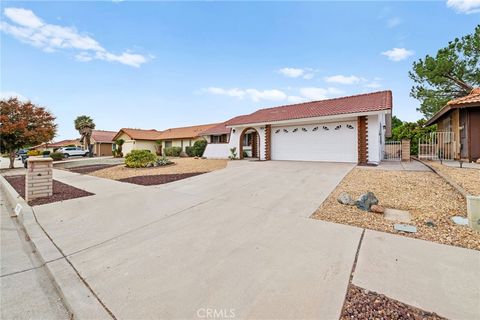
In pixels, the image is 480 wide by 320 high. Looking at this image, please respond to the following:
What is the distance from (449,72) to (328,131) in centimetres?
1354

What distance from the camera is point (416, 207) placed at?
4.73 meters

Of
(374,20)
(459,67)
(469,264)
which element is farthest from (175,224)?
(459,67)

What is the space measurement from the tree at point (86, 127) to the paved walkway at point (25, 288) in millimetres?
37369

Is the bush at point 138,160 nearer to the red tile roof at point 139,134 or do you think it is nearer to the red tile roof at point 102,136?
the red tile roof at point 139,134

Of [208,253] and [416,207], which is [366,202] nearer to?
[416,207]

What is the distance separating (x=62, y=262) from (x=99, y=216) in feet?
6.92

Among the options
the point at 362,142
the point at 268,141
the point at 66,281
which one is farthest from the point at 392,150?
the point at 66,281

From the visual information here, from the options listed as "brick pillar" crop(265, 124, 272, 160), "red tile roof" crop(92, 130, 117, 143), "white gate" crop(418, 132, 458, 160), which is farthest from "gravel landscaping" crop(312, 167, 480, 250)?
"red tile roof" crop(92, 130, 117, 143)

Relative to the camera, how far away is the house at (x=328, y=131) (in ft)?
38.3

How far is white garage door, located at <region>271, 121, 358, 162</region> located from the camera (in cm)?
1262

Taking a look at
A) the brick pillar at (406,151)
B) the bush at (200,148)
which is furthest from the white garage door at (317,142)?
the bush at (200,148)

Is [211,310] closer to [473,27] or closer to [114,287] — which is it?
[114,287]

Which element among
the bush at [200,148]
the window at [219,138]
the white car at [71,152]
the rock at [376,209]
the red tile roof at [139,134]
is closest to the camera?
the rock at [376,209]

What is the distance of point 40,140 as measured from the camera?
747 inches
